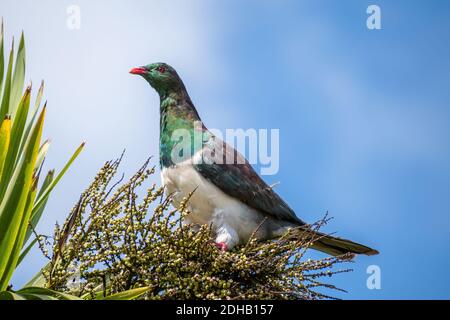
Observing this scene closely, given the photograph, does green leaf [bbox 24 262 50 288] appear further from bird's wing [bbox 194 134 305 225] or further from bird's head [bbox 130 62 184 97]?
bird's head [bbox 130 62 184 97]

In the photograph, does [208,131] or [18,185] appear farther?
[208,131]

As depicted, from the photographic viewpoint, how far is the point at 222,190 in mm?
5047

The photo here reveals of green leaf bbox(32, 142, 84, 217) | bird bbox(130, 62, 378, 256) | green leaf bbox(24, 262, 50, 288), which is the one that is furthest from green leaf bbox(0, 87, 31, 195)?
bird bbox(130, 62, 378, 256)

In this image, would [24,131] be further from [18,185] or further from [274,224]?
[274,224]

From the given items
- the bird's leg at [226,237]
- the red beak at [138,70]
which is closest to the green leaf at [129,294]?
the bird's leg at [226,237]

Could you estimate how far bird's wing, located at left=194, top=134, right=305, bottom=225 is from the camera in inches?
199

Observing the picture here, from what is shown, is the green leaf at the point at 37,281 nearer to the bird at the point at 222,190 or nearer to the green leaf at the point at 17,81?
the green leaf at the point at 17,81

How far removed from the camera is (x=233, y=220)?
195 inches
